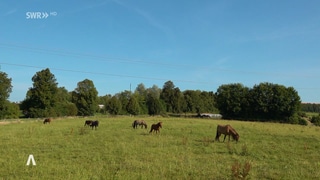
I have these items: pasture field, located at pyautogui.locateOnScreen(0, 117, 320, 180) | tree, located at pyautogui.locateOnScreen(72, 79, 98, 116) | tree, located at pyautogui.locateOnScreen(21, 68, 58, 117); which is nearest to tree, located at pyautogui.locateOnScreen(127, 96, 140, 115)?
tree, located at pyautogui.locateOnScreen(72, 79, 98, 116)

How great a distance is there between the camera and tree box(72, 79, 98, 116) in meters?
84.5

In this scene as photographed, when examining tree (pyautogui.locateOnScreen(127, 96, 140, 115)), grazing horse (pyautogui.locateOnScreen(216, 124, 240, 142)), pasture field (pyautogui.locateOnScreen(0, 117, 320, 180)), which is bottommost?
pasture field (pyautogui.locateOnScreen(0, 117, 320, 180))

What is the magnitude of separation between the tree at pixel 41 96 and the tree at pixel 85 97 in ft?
32.8

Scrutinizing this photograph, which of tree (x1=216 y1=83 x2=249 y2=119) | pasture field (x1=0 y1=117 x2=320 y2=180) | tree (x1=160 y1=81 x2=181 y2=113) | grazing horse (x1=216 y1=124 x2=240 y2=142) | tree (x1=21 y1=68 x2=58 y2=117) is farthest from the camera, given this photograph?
tree (x1=160 y1=81 x2=181 y2=113)

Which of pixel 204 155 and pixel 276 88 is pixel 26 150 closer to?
pixel 204 155

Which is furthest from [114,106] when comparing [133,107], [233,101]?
[233,101]

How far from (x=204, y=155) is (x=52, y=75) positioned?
69577mm

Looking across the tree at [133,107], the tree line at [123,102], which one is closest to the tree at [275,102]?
the tree line at [123,102]

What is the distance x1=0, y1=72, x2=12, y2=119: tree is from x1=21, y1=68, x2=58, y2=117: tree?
17.2 ft

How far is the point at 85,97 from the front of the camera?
279ft

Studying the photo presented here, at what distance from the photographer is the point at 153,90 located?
123 m

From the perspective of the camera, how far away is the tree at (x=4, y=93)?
66.9 m

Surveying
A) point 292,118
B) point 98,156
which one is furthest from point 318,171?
point 292,118

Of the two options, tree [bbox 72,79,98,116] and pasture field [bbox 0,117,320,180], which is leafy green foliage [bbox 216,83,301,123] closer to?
tree [bbox 72,79,98,116]
